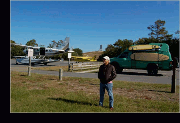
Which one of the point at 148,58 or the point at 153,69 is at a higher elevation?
the point at 148,58

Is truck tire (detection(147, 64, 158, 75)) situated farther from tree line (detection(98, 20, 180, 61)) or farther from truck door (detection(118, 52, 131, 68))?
tree line (detection(98, 20, 180, 61))

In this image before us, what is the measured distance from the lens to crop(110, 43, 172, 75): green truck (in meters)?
16.3

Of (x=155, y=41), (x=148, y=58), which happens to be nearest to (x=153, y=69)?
(x=148, y=58)

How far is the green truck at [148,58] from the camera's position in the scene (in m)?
16.3

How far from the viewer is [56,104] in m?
5.83

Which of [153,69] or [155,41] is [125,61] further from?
[155,41]

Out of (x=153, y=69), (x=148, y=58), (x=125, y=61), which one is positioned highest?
(x=148, y=58)

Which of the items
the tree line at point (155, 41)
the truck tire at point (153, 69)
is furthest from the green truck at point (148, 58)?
the tree line at point (155, 41)

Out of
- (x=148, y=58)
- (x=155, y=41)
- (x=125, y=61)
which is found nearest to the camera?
(x=148, y=58)

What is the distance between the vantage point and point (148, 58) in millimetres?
16688

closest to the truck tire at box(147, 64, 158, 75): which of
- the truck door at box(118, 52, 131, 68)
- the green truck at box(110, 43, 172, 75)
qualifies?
the green truck at box(110, 43, 172, 75)

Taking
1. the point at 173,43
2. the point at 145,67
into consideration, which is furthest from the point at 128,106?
the point at 173,43

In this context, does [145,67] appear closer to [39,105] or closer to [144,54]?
[144,54]

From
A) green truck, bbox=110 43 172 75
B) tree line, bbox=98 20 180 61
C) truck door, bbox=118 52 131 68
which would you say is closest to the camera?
green truck, bbox=110 43 172 75
